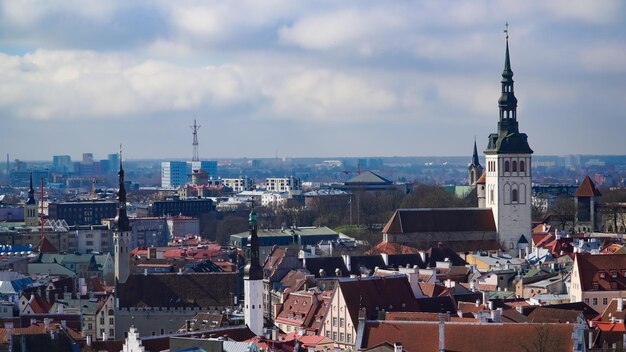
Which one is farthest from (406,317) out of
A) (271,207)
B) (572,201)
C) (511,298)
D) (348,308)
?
(271,207)

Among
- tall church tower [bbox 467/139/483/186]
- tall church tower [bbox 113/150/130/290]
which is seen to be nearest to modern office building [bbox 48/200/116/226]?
tall church tower [bbox 467/139/483/186]

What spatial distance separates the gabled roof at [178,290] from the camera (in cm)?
8162

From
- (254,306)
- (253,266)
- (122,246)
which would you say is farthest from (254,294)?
(122,246)

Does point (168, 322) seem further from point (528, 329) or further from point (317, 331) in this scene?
point (528, 329)

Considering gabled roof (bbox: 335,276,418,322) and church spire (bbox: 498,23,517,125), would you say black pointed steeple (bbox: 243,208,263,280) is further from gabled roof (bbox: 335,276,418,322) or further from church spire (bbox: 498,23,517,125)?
church spire (bbox: 498,23,517,125)

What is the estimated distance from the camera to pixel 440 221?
122188 mm

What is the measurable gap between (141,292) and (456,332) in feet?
106

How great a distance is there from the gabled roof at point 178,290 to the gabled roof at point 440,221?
38275mm

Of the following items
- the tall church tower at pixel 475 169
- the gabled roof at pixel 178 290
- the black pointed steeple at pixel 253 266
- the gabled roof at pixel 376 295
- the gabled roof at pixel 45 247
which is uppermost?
the tall church tower at pixel 475 169

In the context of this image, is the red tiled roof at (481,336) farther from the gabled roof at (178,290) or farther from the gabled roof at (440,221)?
the gabled roof at (440,221)

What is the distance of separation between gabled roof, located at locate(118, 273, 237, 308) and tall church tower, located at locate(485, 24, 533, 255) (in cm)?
4553

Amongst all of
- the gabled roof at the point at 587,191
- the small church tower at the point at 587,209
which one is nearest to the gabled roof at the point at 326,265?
the small church tower at the point at 587,209

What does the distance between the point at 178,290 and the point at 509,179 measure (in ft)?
164

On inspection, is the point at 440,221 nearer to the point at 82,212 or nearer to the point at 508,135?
the point at 508,135
